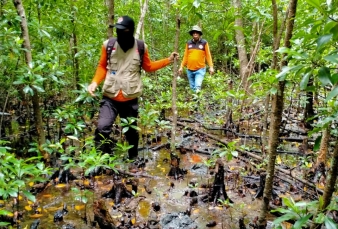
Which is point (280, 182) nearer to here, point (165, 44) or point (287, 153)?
point (287, 153)

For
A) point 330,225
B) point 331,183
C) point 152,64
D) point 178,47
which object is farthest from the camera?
point 178,47

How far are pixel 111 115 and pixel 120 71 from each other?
631mm

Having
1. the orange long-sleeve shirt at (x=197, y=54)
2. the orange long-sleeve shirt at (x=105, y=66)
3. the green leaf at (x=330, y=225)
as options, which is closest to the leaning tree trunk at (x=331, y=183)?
the green leaf at (x=330, y=225)

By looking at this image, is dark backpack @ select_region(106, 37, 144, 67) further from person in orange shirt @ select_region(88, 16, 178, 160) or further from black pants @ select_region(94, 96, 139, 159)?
black pants @ select_region(94, 96, 139, 159)

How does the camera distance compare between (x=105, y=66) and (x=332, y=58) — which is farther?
(x=105, y=66)

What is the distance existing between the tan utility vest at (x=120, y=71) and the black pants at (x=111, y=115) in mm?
157

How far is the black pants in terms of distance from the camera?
4475 mm

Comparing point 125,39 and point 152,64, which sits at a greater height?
point 125,39

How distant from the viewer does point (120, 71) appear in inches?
181

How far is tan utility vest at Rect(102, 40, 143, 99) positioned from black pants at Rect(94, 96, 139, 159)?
157mm

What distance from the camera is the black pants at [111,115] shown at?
447 cm

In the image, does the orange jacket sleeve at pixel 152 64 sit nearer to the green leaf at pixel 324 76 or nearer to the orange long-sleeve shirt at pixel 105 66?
the orange long-sleeve shirt at pixel 105 66

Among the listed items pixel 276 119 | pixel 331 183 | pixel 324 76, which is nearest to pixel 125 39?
pixel 276 119

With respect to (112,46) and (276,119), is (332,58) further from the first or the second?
(112,46)
